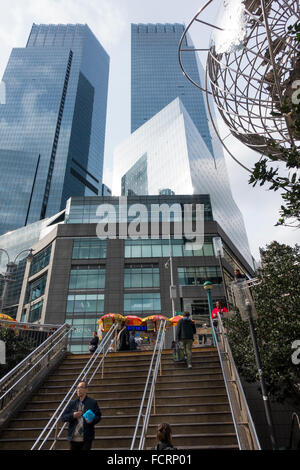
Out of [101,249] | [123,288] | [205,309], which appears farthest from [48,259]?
[205,309]

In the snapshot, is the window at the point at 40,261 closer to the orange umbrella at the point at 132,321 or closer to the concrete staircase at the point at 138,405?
the orange umbrella at the point at 132,321

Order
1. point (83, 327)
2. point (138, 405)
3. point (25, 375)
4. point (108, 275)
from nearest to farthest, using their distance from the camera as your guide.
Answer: point (138, 405), point (25, 375), point (83, 327), point (108, 275)

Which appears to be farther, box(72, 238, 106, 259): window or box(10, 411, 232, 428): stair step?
box(72, 238, 106, 259): window

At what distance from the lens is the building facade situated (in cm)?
4022

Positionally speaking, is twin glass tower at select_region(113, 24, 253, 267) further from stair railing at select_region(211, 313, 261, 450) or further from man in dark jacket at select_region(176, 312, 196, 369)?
stair railing at select_region(211, 313, 261, 450)

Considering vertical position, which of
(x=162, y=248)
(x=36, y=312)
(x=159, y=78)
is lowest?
(x=36, y=312)

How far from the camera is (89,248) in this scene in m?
45.1

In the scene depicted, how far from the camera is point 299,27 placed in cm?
521

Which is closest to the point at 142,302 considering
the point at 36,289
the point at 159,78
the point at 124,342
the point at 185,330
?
the point at 36,289

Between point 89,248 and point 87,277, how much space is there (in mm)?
4723

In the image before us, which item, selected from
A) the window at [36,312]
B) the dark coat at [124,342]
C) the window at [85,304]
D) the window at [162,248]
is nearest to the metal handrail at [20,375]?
the dark coat at [124,342]

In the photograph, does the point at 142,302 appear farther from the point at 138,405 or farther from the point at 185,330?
the point at 138,405

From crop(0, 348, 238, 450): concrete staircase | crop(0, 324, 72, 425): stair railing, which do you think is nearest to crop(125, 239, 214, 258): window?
crop(0, 324, 72, 425): stair railing
